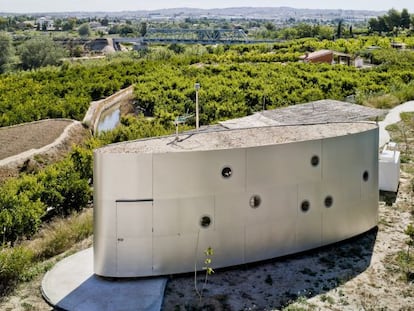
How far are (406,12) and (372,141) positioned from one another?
93.4 m

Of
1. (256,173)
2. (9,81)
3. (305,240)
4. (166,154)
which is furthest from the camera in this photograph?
(9,81)

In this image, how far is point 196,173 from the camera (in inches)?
333

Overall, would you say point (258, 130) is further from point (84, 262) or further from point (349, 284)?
point (84, 262)

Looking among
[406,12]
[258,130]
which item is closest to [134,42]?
[406,12]

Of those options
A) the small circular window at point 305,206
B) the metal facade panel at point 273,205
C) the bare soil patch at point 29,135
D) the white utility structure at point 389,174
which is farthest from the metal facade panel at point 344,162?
the bare soil patch at point 29,135

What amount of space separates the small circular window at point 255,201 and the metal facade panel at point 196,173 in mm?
336

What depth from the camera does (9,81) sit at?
33.0 meters

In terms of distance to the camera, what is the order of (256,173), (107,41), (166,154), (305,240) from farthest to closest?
(107,41) → (305,240) → (256,173) → (166,154)

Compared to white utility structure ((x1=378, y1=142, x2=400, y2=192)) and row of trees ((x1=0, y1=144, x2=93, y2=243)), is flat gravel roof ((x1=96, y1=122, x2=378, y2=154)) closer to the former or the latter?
white utility structure ((x1=378, y1=142, x2=400, y2=192))

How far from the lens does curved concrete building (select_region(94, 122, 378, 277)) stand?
8352 millimetres

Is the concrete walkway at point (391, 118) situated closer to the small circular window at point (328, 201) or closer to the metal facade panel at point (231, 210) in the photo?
the small circular window at point (328, 201)

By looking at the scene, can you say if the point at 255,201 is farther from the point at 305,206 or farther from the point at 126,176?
the point at 126,176

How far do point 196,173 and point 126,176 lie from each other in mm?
1045

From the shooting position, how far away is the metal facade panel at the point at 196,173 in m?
8.35
